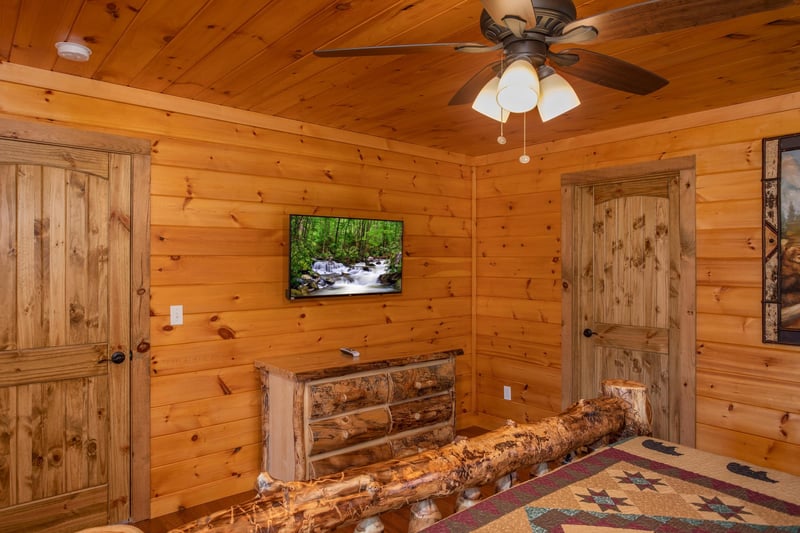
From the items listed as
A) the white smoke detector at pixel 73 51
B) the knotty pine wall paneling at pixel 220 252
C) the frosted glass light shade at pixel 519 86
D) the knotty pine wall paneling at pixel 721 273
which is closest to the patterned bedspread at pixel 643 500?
the frosted glass light shade at pixel 519 86

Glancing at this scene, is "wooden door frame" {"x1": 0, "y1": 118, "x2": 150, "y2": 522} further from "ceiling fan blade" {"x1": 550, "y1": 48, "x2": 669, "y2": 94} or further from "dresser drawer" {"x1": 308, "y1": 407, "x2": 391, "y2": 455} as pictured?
"ceiling fan blade" {"x1": 550, "y1": 48, "x2": 669, "y2": 94}

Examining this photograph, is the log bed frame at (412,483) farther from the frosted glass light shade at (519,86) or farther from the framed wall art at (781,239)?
the framed wall art at (781,239)

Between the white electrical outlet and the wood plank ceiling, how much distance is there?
1.20m

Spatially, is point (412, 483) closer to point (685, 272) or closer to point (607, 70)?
point (607, 70)

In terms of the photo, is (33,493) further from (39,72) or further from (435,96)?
(435,96)

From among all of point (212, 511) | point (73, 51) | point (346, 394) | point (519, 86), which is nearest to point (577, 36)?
point (519, 86)

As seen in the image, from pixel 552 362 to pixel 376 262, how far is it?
61.3 inches

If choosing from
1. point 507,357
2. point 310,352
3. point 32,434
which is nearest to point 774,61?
point 507,357

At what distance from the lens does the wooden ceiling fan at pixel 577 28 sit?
4.13 ft

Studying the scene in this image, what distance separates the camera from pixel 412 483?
1360 mm

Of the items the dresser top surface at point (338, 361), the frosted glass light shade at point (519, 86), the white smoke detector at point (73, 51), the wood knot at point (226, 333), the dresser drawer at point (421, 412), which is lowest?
the dresser drawer at point (421, 412)

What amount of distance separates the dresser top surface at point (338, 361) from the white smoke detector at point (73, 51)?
180 cm

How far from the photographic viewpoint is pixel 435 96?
2.95 meters

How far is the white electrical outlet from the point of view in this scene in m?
2.97
